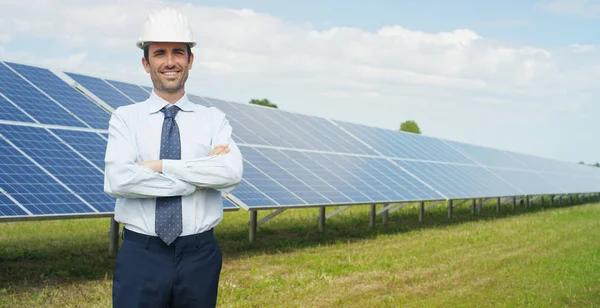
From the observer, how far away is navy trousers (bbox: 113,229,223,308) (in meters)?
4.05

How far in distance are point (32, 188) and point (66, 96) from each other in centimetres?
403

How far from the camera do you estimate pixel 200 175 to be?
4020 millimetres

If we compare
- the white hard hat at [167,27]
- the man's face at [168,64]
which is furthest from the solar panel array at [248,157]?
the white hard hat at [167,27]

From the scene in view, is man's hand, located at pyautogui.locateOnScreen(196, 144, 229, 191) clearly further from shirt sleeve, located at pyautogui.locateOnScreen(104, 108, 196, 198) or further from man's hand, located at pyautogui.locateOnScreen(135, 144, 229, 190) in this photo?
shirt sleeve, located at pyautogui.locateOnScreen(104, 108, 196, 198)

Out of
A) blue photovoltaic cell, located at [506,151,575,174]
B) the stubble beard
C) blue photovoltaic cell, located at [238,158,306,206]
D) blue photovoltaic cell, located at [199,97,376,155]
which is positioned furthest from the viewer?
blue photovoltaic cell, located at [506,151,575,174]

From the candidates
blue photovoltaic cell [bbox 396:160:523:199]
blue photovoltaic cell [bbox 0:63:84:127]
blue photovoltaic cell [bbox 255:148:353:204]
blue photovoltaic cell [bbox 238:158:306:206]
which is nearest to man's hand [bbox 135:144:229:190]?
blue photovoltaic cell [bbox 0:63:84:127]

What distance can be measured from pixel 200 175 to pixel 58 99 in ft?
33.4

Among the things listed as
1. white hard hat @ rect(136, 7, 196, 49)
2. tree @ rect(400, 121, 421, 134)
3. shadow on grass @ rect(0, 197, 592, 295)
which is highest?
white hard hat @ rect(136, 7, 196, 49)

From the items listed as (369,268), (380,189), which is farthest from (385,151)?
(369,268)

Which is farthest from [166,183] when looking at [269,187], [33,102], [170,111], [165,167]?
[269,187]

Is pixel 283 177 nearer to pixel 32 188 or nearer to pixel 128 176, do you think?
pixel 32 188

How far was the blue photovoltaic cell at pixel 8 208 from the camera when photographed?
9.25m

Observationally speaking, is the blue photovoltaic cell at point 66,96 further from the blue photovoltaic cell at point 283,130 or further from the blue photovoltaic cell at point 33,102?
the blue photovoltaic cell at point 283,130

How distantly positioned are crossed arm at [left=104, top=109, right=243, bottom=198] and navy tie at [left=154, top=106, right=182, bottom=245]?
0.07 m
